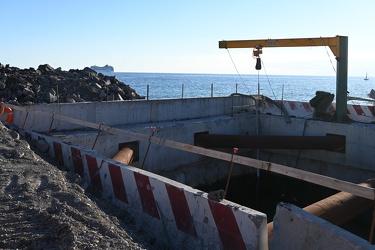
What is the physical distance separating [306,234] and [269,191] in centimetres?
996

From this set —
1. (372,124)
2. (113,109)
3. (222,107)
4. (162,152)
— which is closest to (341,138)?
(372,124)

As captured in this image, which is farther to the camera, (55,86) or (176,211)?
(55,86)

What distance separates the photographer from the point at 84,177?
22.1ft

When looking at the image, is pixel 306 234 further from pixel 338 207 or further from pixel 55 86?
pixel 55 86

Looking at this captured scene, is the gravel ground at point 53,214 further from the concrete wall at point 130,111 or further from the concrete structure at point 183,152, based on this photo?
the concrete wall at point 130,111

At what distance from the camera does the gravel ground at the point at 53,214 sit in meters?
4.13

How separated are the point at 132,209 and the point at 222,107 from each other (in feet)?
34.2

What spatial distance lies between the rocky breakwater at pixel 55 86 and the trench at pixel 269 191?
5.60 m

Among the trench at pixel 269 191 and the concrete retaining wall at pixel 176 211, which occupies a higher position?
the concrete retaining wall at pixel 176 211

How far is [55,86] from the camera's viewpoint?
16.1 metres

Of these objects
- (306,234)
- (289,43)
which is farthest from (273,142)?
A: (306,234)

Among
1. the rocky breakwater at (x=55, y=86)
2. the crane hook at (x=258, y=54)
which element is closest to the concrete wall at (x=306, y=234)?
the rocky breakwater at (x=55, y=86)

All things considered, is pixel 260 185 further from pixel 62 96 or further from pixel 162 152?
pixel 62 96

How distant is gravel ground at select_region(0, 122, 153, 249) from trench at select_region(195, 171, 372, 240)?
7.87 meters
